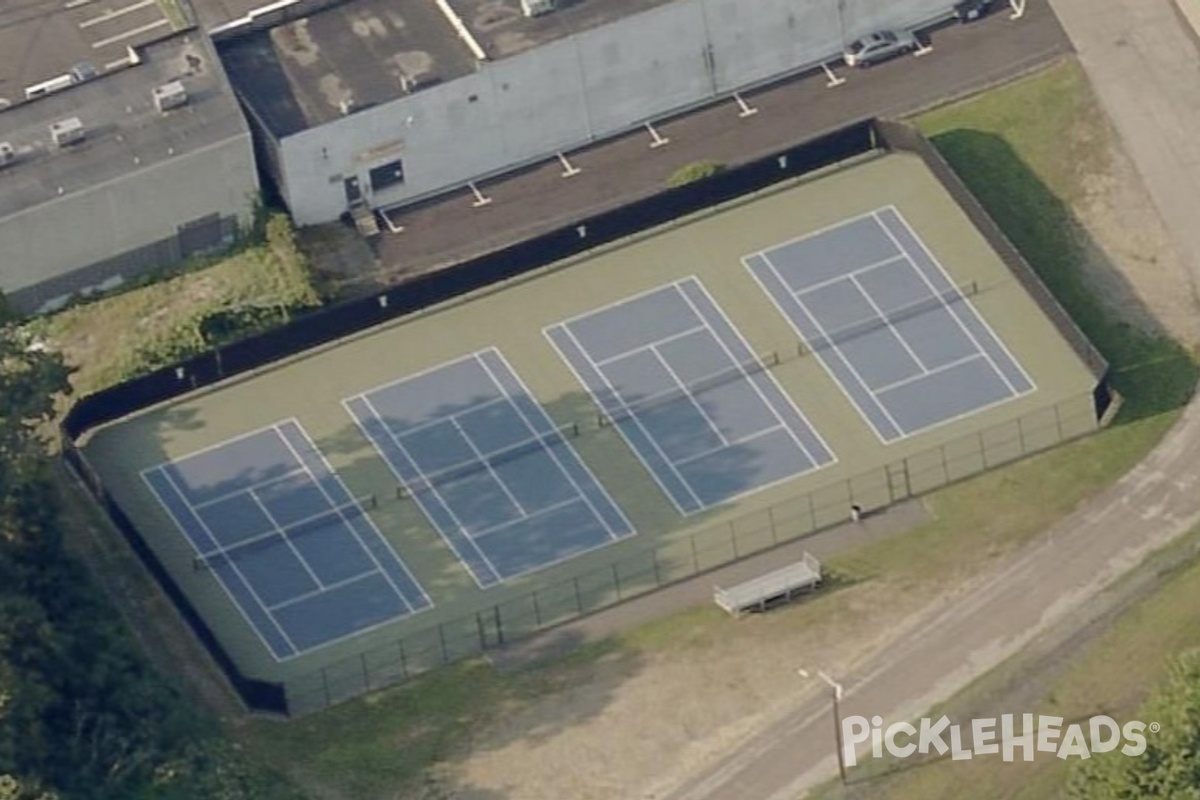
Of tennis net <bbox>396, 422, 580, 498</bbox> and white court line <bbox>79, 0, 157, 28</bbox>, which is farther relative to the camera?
white court line <bbox>79, 0, 157, 28</bbox>

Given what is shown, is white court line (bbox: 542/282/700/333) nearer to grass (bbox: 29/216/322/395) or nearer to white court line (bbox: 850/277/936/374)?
white court line (bbox: 850/277/936/374)

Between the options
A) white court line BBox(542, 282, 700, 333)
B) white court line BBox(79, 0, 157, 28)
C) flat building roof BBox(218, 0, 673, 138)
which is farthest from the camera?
white court line BBox(79, 0, 157, 28)

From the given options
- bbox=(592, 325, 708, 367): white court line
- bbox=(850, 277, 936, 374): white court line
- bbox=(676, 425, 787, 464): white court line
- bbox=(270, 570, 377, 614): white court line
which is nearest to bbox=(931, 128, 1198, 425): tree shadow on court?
bbox=(850, 277, 936, 374): white court line

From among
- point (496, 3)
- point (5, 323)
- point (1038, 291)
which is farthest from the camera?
point (496, 3)

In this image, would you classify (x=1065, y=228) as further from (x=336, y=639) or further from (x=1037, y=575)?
(x=336, y=639)

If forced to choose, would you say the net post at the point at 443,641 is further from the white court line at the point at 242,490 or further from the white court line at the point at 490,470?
the white court line at the point at 242,490

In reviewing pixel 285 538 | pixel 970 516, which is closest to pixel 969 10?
pixel 970 516

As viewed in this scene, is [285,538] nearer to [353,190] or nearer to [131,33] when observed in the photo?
[353,190]

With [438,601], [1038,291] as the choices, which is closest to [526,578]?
[438,601]

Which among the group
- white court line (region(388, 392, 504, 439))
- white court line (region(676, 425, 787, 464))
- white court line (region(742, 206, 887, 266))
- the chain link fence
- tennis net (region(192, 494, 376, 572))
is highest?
white court line (region(742, 206, 887, 266))
